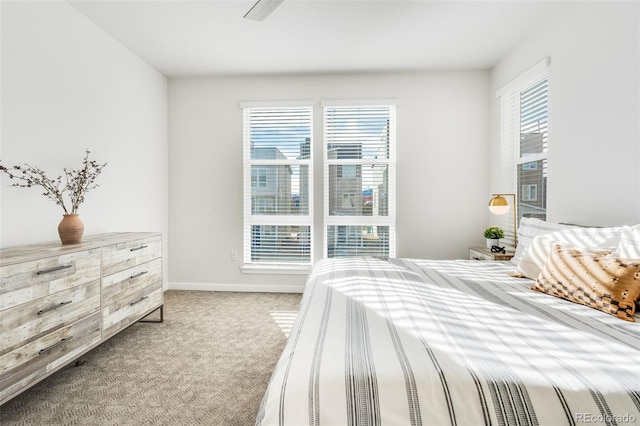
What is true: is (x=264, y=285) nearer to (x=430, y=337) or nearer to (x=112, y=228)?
(x=112, y=228)

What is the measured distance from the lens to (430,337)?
1.13 meters

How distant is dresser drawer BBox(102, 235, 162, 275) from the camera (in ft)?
7.46

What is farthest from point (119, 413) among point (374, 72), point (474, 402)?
point (374, 72)

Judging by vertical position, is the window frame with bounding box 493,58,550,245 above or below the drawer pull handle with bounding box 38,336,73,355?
above

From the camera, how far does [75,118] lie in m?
2.61

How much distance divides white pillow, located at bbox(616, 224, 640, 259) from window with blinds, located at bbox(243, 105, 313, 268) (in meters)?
2.89

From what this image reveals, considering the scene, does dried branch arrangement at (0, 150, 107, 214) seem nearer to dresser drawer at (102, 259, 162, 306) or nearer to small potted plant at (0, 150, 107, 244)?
small potted plant at (0, 150, 107, 244)

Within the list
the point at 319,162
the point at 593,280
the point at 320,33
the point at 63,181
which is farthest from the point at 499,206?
the point at 63,181

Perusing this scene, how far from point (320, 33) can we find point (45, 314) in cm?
297

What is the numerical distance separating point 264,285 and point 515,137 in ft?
10.9

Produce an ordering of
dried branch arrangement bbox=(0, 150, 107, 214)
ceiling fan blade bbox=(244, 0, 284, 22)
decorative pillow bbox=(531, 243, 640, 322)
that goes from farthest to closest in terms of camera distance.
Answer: dried branch arrangement bbox=(0, 150, 107, 214) → ceiling fan blade bbox=(244, 0, 284, 22) → decorative pillow bbox=(531, 243, 640, 322)

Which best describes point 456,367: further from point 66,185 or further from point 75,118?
point 75,118

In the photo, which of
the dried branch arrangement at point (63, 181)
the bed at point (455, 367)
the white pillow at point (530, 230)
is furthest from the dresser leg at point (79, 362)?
the white pillow at point (530, 230)

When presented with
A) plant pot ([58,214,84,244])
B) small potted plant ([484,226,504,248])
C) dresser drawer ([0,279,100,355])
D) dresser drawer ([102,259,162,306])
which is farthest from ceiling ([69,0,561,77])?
dresser drawer ([0,279,100,355])
